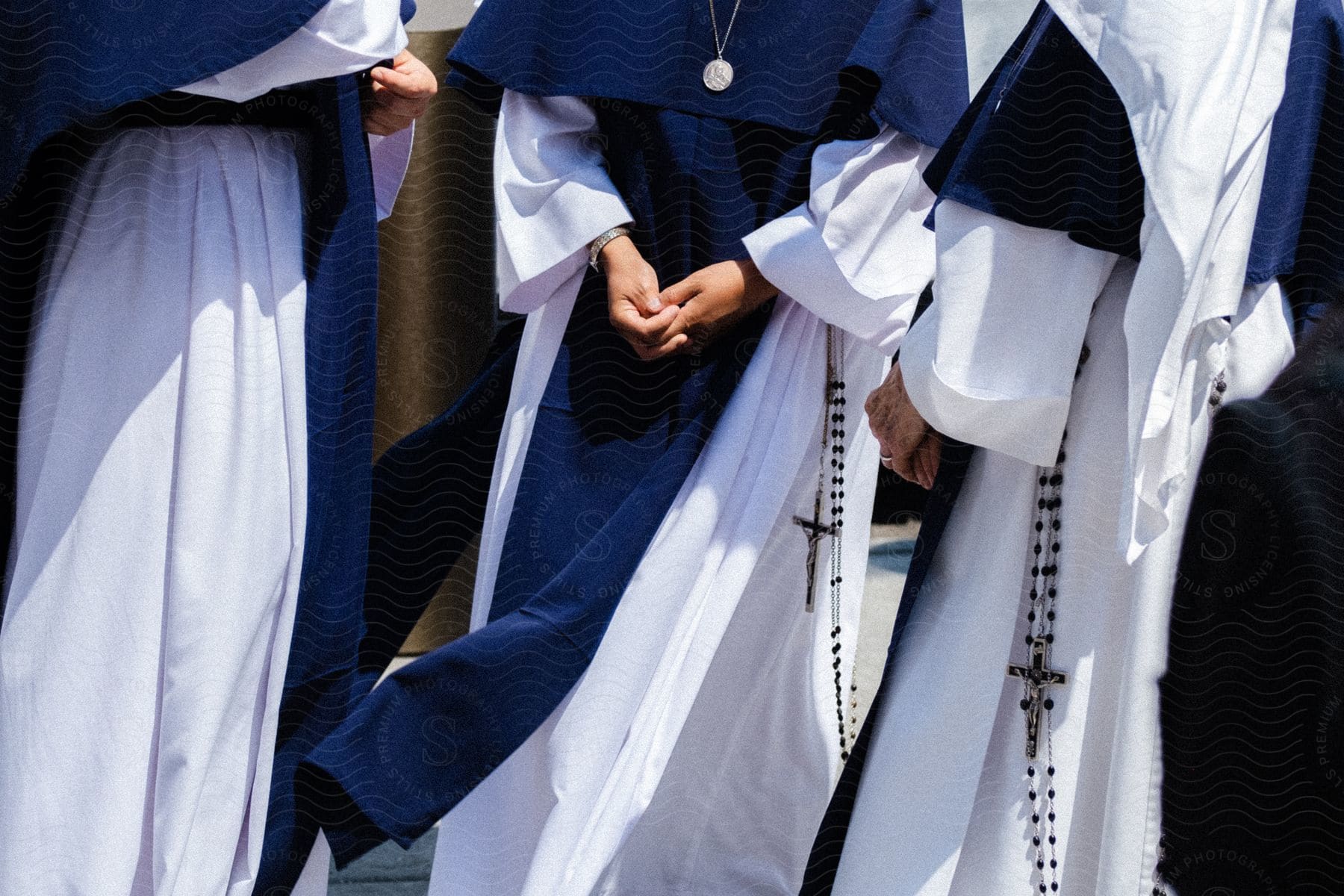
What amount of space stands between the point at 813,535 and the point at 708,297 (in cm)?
45

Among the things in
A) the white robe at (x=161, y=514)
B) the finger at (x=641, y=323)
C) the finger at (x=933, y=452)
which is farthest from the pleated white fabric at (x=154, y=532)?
the finger at (x=933, y=452)

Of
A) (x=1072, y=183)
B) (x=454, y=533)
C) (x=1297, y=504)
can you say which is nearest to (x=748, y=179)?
(x=454, y=533)

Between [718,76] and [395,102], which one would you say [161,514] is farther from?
[718,76]

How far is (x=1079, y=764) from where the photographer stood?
1.92m

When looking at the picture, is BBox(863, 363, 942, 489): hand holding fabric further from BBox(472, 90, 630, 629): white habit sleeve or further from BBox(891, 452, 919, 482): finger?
BBox(472, 90, 630, 629): white habit sleeve

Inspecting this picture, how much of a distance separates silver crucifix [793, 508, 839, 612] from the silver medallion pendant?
A: 74 cm

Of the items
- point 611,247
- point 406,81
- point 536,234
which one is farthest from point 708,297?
point 406,81

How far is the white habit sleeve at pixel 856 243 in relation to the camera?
2725 millimetres

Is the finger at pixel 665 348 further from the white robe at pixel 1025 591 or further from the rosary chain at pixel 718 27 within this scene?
the white robe at pixel 1025 591

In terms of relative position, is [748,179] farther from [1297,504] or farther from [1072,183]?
[1297,504]

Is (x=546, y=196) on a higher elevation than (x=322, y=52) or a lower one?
lower

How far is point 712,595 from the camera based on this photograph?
276 centimetres

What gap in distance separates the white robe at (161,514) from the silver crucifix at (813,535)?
34.0 inches

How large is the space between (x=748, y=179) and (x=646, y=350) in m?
0.35
